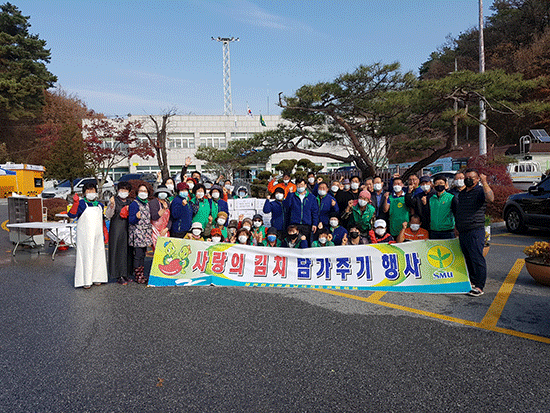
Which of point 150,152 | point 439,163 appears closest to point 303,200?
point 150,152

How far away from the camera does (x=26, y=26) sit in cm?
4381

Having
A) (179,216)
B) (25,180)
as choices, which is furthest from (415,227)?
(25,180)

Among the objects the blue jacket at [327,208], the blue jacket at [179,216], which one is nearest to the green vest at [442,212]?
the blue jacket at [327,208]

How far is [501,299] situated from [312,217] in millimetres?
3486

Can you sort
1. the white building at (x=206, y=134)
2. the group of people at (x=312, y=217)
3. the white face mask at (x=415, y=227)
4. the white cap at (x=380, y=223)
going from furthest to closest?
the white building at (x=206, y=134) → the white cap at (x=380, y=223) → the white face mask at (x=415, y=227) → the group of people at (x=312, y=217)

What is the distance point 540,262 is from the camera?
20.6ft

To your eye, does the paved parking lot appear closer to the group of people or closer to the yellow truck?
the group of people

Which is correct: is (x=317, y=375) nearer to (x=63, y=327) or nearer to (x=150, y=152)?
(x=63, y=327)

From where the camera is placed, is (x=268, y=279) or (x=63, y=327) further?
(x=268, y=279)

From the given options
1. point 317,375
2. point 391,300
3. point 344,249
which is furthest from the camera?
point 344,249

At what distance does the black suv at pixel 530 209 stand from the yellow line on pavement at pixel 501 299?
3624 millimetres

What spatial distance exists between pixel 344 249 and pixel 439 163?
1194 inches

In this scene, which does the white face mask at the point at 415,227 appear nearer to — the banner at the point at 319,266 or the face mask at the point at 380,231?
the face mask at the point at 380,231

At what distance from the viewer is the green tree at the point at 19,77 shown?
130 feet
